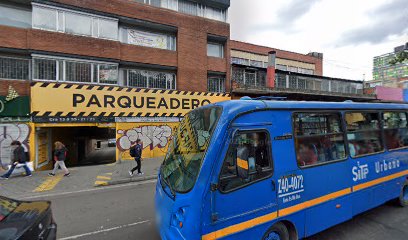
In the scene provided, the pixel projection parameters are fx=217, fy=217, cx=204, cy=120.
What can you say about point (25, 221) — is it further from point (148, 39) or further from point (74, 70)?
point (148, 39)

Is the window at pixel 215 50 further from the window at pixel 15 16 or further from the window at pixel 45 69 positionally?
the window at pixel 15 16

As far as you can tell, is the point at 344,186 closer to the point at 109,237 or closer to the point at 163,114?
the point at 109,237

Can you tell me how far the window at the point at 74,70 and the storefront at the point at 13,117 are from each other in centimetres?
111

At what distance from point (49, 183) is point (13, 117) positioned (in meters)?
4.55

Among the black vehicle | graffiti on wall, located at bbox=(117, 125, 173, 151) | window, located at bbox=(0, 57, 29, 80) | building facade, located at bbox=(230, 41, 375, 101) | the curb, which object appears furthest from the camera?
building facade, located at bbox=(230, 41, 375, 101)

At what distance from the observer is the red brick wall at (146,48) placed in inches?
440

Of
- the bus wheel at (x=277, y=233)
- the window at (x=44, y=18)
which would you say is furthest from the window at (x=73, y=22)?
the bus wheel at (x=277, y=233)

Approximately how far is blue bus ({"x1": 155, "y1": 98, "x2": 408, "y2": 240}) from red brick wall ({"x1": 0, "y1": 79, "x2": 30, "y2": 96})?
11.2 metres

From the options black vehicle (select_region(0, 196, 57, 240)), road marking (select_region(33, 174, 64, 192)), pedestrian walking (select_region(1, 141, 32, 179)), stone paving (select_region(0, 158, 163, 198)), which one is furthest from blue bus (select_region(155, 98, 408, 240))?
pedestrian walking (select_region(1, 141, 32, 179))

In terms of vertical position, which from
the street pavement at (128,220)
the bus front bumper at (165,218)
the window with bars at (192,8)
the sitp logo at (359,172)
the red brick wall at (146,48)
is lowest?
the street pavement at (128,220)

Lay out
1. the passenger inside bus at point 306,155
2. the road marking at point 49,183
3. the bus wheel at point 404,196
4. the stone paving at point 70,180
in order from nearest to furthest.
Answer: the passenger inside bus at point 306,155 → the bus wheel at point 404,196 → the stone paving at point 70,180 → the road marking at point 49,183

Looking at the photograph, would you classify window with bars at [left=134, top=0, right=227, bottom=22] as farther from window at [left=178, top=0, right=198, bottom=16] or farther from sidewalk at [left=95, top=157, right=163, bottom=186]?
sidewalk at [left=95, top=157, right=163, bottom=186]

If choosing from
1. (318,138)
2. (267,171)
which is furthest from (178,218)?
(318,138)

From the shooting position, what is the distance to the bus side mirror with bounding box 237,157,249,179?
294 centimetres
